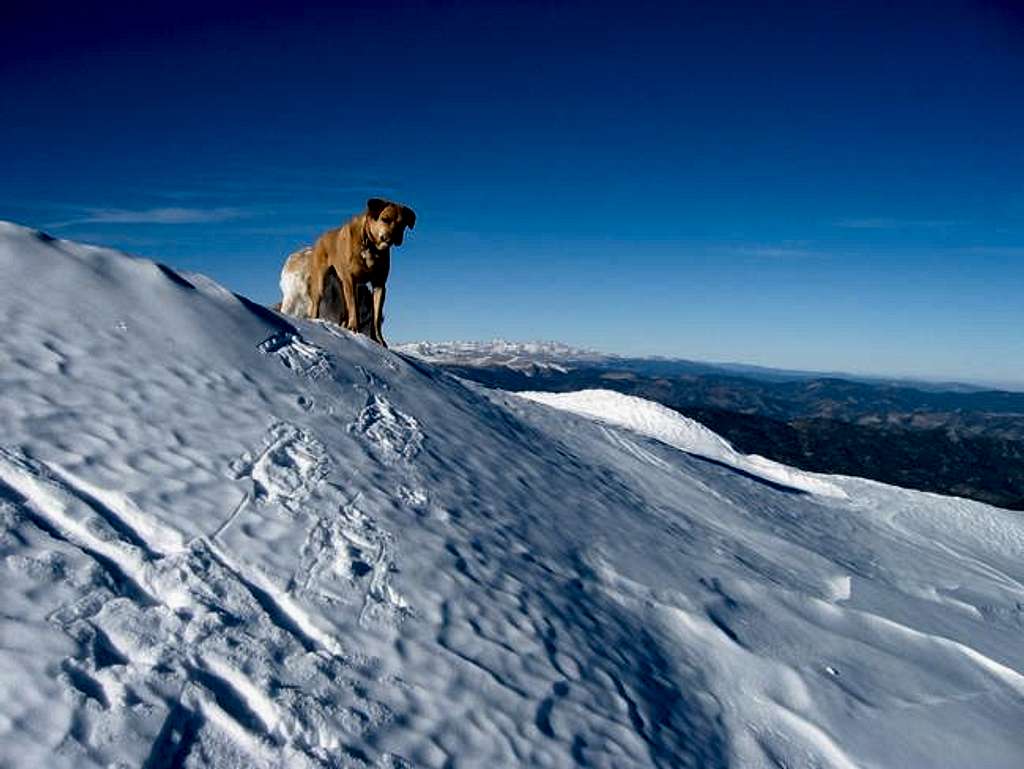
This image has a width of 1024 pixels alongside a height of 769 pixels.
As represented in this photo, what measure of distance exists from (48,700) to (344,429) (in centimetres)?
400

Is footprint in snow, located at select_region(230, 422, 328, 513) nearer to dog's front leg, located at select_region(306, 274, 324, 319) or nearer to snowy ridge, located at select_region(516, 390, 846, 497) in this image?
dog's front leg, located at select_region(306, 274, 324, 319)

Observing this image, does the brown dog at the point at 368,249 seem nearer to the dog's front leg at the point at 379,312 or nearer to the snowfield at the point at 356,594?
the dog's front leg at the point at 379,312

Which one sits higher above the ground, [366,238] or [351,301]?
[366,238]

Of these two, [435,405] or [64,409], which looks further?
[435,405]

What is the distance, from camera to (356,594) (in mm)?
4180

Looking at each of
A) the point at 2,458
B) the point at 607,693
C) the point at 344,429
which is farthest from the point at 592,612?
the point at 2,458

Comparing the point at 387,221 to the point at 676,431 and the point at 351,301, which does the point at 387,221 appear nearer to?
the point at 351,301

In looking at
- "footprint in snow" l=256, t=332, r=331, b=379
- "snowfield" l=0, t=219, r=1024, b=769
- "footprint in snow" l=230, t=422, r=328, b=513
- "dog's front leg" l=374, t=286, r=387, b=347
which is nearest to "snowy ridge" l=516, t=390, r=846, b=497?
"dog's front leg" l=374, t=286, r=387, b=347

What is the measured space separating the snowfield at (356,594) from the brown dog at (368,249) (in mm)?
1510

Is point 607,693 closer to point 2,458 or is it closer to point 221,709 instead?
point 221,709

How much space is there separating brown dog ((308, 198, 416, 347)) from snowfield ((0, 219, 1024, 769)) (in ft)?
4.96

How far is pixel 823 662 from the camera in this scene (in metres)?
6.18

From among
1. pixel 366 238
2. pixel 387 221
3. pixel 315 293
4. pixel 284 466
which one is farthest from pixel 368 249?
pixel 284 466

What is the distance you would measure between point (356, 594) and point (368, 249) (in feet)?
24.2
